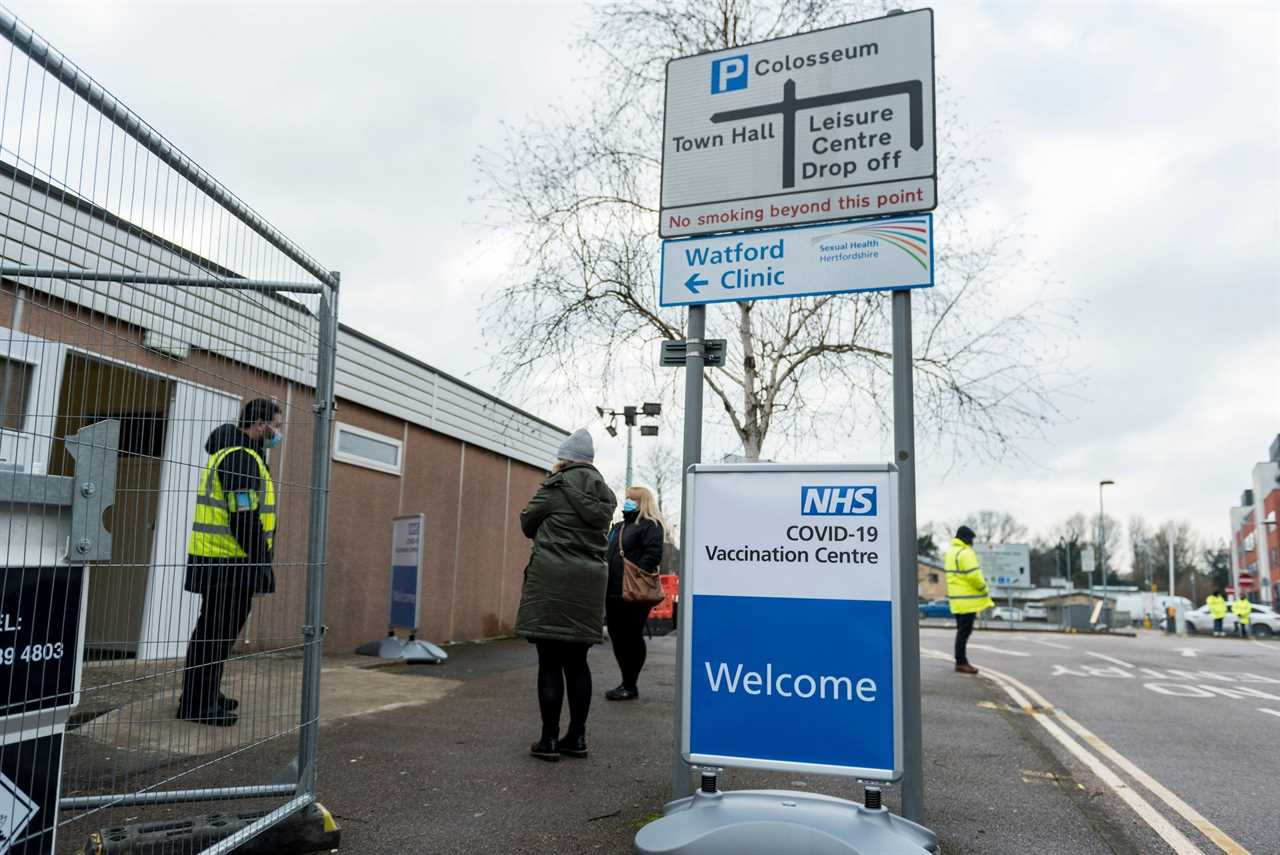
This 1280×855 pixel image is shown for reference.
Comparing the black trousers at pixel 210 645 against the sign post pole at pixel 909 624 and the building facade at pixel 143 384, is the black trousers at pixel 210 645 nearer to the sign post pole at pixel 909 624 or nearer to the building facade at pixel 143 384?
the building facade at pixel 143 384

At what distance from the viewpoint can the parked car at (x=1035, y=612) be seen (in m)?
62.0

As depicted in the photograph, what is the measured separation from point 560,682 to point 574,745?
403 mm

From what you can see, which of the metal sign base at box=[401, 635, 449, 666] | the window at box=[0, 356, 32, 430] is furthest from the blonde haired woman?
the window at box=[0, 356, 32, 430]

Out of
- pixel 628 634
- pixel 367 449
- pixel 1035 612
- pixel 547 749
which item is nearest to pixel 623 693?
pixel 628 634

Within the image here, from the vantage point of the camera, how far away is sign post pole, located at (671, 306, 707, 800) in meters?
3.64

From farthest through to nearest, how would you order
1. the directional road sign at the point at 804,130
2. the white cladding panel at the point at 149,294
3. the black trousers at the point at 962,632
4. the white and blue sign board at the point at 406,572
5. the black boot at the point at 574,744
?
1. the black trousers at the point at 962,632
2. the white and blue sign board at the point at 406,572
3. the black boot at the point at 574,744
4. the directional road sign at the point at 804,130
5. the white cladding panel at the point at 149,294

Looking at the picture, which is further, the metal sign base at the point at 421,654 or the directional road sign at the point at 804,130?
the metal sign base at the point at 421,654

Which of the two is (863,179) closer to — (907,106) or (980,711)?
(907,106)

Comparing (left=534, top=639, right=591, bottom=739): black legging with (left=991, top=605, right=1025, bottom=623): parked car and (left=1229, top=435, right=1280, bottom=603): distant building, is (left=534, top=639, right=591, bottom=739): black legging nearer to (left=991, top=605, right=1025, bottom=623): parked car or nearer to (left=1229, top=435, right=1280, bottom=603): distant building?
(left=991, top=605, right=1025, bottom=623): parked car

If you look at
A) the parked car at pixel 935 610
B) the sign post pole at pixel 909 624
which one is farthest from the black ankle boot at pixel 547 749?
the parked car at pixel 935 610

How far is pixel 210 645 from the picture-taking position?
293cm

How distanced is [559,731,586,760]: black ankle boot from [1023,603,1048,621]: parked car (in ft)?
197

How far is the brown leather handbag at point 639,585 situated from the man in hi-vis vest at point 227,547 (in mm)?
4090

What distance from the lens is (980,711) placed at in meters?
7.52
